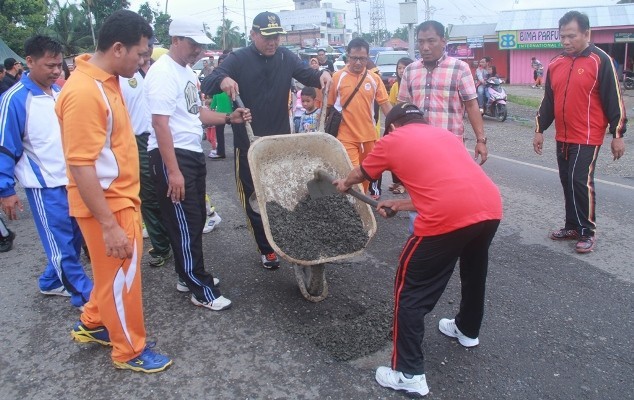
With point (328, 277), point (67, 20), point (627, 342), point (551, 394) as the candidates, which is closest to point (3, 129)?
point (328, 277)

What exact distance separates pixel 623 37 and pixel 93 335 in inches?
1129

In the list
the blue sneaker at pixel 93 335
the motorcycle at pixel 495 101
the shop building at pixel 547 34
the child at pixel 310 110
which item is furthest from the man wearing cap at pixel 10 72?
the shop building at pixel 547 34

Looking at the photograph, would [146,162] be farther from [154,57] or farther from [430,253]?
[430,253]

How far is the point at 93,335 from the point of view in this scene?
3.22 metres

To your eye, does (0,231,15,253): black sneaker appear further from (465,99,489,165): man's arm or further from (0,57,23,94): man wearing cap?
(465,99,489,165): man's arm

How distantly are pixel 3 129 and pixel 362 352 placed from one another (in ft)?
Answer: 9.02

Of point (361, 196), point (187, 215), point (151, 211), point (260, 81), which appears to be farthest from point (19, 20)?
point (361, 196)

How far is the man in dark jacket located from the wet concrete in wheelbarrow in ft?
7.17

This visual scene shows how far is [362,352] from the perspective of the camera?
3.06 meters

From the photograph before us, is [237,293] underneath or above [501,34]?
underneath

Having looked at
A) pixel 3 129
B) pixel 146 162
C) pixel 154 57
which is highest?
pixel 154 57

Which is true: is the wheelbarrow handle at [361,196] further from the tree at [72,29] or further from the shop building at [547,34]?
the tree at [72,29]

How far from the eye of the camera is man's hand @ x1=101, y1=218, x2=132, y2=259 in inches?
100.0

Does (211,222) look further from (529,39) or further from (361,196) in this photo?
(529,39)
